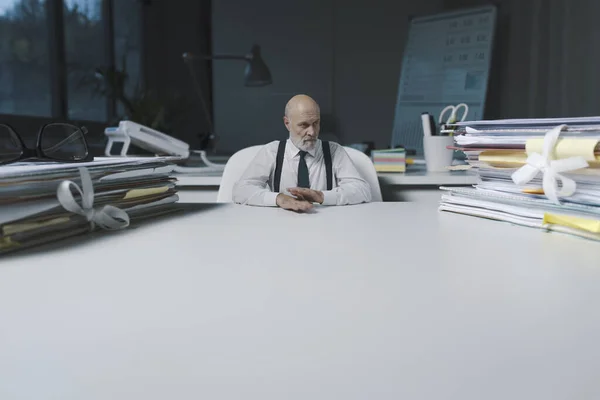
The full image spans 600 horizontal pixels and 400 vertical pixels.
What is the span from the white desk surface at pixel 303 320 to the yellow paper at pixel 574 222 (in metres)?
0.02

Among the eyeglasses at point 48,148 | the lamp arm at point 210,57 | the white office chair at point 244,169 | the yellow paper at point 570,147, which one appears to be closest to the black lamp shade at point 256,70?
the lamp arm at point 210,57

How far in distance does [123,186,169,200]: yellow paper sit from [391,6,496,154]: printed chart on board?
2.86 meters

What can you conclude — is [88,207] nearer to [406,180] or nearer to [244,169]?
[244,169]

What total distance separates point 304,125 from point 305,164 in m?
0.12

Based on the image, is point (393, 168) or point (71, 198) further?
point (393, 168)

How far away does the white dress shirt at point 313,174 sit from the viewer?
1.26 metres

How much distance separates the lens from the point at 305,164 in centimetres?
142

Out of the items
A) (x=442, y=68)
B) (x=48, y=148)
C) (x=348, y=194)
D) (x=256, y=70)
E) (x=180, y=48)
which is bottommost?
(x=348, y=194)

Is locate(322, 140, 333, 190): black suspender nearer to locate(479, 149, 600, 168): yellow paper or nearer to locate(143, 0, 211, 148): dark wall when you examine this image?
locate(479, 149, 600, 168): yellow paper

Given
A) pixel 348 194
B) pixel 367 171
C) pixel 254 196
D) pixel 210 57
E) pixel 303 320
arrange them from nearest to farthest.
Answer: pixel 303 320 < pixel 254 196 < pixel 348 194 < pixel 367 171 < pixel 210 57

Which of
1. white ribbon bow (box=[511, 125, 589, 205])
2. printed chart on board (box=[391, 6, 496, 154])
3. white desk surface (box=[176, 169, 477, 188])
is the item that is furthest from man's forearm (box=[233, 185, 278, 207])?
printed chart on board (box=[391, 6, 496, 154])

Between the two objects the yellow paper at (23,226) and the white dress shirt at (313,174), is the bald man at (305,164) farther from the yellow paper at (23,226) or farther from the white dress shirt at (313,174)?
the yellow paper at (23,226)

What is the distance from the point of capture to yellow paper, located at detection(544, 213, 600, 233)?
0.52m

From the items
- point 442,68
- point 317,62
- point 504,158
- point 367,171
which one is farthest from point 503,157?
point 317,62
